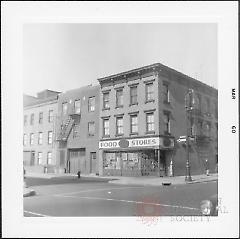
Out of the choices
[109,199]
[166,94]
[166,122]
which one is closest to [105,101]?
[166,94]

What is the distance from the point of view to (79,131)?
10.6 m

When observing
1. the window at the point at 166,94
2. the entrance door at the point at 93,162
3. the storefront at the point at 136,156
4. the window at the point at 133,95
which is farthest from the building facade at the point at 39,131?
the window at the point at 166,94

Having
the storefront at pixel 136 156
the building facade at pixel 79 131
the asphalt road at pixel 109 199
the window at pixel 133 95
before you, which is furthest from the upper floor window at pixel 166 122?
the building facade at pixel 79 131

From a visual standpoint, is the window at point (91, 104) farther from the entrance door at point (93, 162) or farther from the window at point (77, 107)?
the entrance door at point (93, 162)

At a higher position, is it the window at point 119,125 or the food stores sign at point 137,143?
the window at point 119,125

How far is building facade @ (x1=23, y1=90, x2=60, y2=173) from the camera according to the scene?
302 inches

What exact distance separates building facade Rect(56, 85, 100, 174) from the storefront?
0.39 metres

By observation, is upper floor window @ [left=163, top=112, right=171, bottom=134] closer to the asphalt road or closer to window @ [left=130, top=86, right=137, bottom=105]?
window @ [left=130, top=86, right=137, bottom=105]

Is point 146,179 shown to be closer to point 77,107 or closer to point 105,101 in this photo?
point 105,101

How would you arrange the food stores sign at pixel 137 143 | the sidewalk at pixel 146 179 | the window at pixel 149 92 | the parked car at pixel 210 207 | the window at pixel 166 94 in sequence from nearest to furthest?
the parked car at pixel 210 207
the sidewalk at pixel 146 179
the window at pixel 149 92
the window at pixel 166 94
the food stores sign at pixel 137 143

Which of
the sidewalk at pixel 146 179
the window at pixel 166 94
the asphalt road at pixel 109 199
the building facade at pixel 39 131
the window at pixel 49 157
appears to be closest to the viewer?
the asphalt road at pixel 109 199

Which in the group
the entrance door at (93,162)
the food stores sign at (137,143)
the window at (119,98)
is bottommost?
the entrance door at (93,162)

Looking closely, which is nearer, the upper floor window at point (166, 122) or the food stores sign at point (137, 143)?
the upper floor window at point (166, 122)

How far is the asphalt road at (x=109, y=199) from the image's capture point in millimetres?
7316
